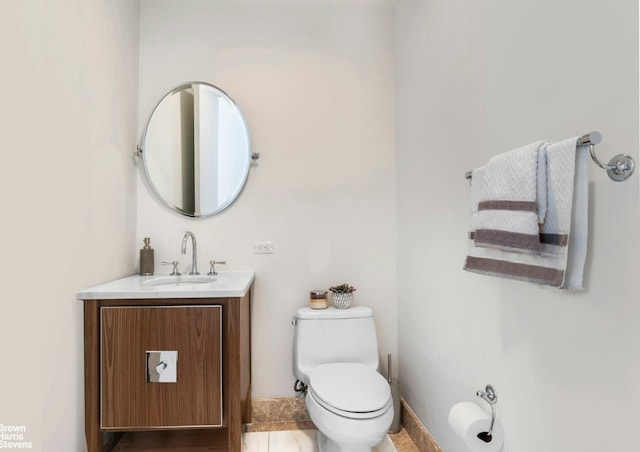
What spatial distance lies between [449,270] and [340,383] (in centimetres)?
71

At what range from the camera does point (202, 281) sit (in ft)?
6.84

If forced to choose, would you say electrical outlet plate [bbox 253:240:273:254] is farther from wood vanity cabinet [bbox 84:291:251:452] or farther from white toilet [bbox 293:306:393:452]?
wood vanity cabinet [bbox 84:291:251:452]

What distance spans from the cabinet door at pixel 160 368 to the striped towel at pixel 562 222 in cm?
121

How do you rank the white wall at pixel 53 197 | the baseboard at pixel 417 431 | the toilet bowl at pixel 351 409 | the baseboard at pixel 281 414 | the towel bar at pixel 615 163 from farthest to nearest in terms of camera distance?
the baseboard at pixel 281 414
the baseboard at pixel 417 431
the toilet bowl at pixel 351 409
the white wall at pixel 53 197
the towel bar at pixel 615 163

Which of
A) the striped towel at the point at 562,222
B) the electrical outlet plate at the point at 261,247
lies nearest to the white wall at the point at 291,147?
the electrical outlet plate at the point at 261,247

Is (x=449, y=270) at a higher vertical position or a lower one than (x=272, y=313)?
higher

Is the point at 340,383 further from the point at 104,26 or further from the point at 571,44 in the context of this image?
the point at 104,26

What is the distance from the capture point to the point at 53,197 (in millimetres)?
1383

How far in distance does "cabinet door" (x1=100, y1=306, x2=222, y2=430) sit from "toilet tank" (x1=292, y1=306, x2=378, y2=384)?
0.59 metres

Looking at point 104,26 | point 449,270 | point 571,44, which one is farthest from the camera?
point 104,26

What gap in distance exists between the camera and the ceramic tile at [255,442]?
196 centimetres

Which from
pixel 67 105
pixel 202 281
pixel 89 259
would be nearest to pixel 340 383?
pixel 202 281

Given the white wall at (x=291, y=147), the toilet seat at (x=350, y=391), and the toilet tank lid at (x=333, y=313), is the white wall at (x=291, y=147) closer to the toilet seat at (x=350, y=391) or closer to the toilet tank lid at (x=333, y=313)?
the toilet tank lid at (x=333, y=313)

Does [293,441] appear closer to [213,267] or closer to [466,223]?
[213,267]
